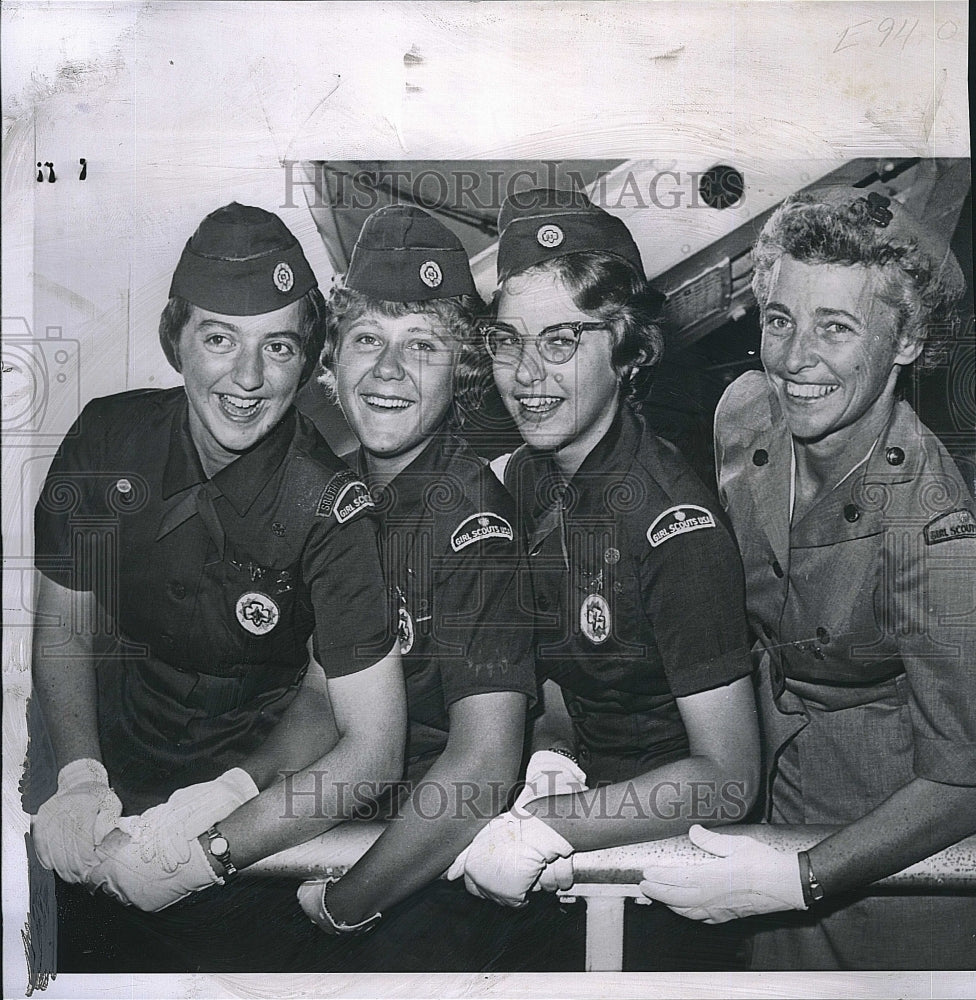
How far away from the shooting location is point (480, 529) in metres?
2.06

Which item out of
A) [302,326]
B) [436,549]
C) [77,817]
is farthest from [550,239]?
[77,817]

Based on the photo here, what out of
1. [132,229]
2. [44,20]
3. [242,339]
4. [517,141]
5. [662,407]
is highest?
[44,20]

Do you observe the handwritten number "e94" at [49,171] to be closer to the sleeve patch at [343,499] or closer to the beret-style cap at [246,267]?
the beret-style cap at [246,267]

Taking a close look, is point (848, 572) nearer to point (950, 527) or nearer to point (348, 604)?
point (950, 527)

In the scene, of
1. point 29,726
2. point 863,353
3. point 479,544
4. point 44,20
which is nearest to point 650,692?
point 479,544

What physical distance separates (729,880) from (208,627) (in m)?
1.16

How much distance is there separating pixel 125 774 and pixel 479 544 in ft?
2.80

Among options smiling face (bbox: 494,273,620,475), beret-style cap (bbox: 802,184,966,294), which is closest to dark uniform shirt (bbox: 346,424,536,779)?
smiling face (bbox: 494,273,620,475)

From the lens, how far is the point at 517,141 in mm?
2078

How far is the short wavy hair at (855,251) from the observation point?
2061 mm

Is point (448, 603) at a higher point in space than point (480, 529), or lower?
lower

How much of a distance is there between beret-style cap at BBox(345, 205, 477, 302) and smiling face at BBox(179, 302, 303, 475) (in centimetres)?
17

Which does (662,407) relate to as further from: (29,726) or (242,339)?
(29,726)

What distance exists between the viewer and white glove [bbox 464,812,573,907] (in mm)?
2057
